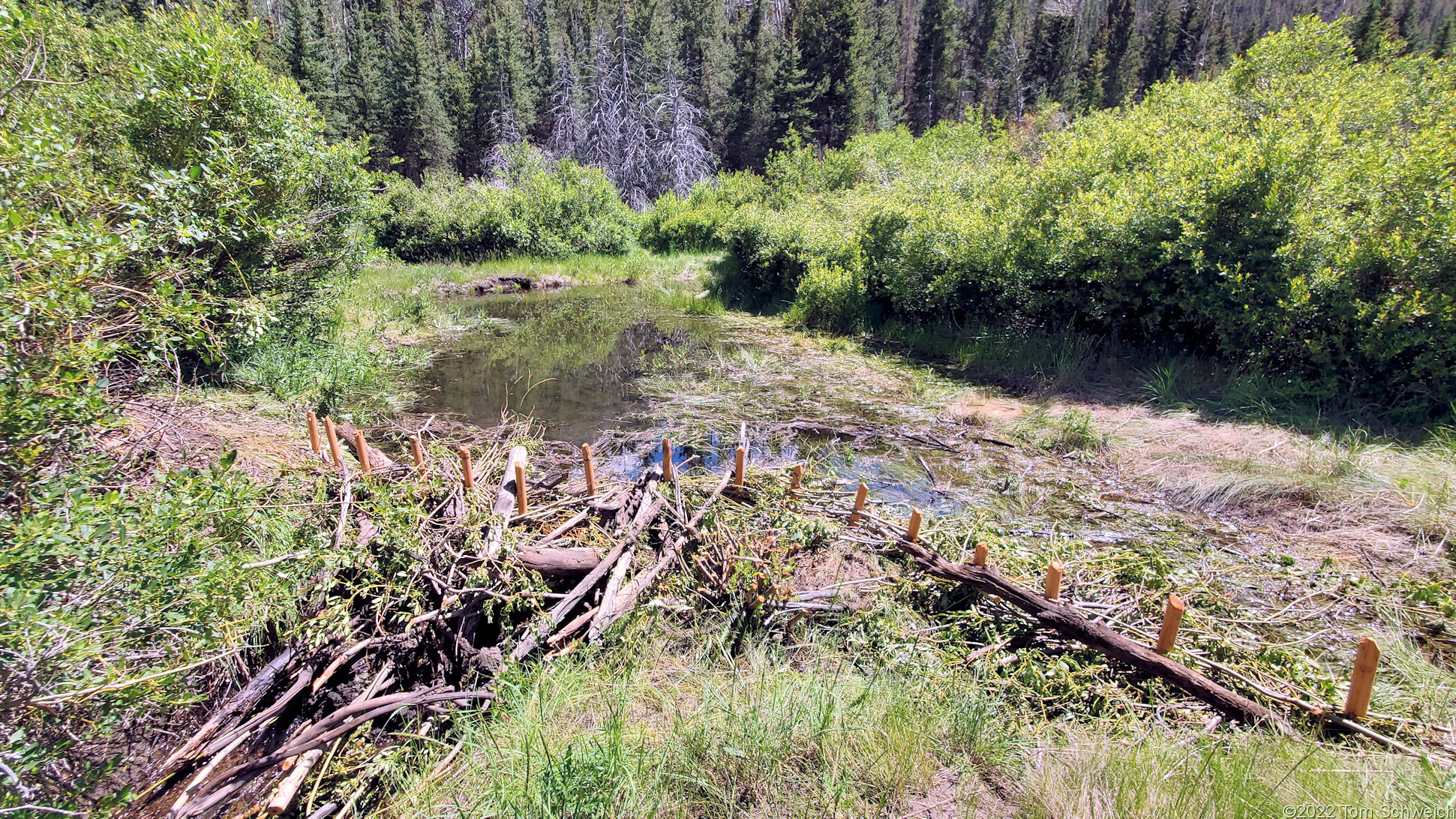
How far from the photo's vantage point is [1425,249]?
5.76 m

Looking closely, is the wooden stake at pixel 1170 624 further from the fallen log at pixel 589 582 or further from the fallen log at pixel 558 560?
the fallen log at pixel 558 560

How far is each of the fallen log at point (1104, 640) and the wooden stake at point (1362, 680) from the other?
10.1 inches

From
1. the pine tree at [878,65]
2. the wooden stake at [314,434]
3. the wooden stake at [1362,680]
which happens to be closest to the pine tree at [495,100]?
the pine tree at [878,65]

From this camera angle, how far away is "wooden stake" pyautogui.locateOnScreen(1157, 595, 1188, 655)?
2.83 m

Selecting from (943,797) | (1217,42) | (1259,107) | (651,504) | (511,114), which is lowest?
(943,797)

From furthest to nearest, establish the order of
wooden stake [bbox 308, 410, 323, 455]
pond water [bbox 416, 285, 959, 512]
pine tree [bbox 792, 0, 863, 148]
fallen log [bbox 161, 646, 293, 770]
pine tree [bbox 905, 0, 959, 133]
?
pine tree [bbox 905, 0, 959, 133] < pine tree [bbox 792, 0, 863, 148] < pond water [bbox 416, 285, 959, 512] < wooden stake [bbox 308, 410, 323, 455] < fallen log [bbox 161, 646, 293, 770]

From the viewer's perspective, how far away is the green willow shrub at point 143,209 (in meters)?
2.25

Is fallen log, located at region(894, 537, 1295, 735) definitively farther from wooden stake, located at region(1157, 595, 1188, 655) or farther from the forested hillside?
the forested hillside

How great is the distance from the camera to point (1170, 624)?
9.44 ft

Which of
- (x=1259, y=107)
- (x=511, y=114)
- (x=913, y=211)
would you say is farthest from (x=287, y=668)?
(x=511, y=114)

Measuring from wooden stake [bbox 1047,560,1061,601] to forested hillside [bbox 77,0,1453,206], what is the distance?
30.3m

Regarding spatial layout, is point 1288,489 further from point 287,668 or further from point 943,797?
point 287,668

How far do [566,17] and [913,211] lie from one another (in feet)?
172

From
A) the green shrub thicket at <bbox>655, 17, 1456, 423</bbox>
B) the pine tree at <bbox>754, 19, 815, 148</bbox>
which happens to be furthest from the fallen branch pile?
the pine tree at <bbox>754, 19, 815, 148</bbox>
